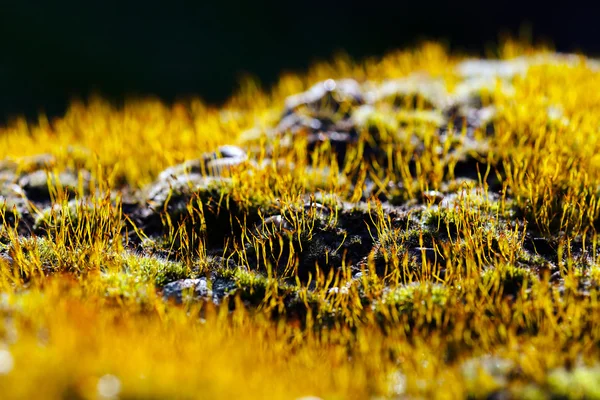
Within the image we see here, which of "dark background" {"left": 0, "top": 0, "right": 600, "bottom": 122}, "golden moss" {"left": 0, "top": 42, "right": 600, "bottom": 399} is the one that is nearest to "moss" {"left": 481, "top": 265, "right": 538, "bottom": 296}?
"golden moss" {"left": 0, "top": 42, "right": 600, "bottom": 399}

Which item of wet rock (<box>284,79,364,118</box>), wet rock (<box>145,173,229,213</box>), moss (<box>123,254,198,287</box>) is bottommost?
moss (<box>123,254,198,287</box>)

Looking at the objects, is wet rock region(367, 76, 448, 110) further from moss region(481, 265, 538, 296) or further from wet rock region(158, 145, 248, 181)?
moss region(481, 265, 538, 296)

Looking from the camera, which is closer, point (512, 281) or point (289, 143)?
point (512, 281)

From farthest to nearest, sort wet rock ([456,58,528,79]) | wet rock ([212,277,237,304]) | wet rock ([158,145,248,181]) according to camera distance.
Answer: wet rock ([456,58,528,79]) < wet rock ([158,145,248,181]) < wet rock ([212,277,237,304])

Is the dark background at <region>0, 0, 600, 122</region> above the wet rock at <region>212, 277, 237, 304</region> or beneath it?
above

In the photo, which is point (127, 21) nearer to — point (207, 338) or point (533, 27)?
point (533, 27)

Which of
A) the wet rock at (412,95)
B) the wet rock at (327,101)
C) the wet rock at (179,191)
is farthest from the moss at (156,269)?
the wet rock at (412,95)

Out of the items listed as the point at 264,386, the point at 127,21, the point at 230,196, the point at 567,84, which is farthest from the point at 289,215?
the point at 127,21
